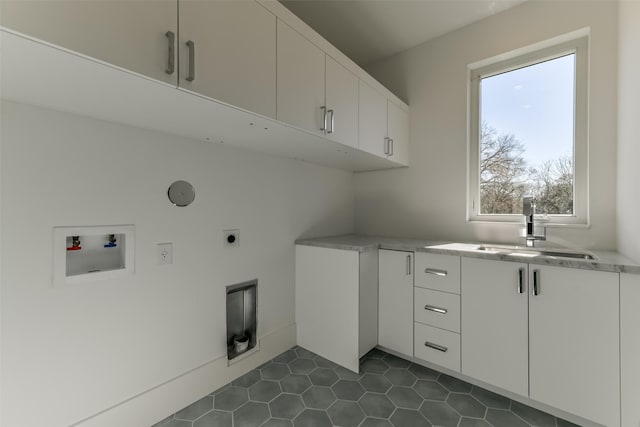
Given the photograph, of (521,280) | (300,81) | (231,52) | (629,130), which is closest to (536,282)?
(521,280)

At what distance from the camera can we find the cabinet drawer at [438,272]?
1708 millimetres

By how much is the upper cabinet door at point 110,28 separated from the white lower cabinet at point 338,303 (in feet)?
4.73

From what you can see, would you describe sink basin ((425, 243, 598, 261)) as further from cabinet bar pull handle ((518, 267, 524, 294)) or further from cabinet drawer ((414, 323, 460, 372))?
cabinet drawer ((414, 323, 460, 372))

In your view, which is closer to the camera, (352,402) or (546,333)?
(546,333)

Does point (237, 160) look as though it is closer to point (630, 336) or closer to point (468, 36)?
point (468, 36)

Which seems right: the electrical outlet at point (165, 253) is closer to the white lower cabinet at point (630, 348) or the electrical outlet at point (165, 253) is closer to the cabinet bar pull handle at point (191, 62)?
the cabinet bar pull handle at point (191, 62)

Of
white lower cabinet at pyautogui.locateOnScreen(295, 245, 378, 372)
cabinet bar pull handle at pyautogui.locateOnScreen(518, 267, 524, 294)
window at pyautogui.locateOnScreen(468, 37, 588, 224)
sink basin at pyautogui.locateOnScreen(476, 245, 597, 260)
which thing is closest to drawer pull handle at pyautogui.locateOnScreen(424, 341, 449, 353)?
white lower cabinet at pyautogui.locateOnScreen(295, 245, 378, 372)

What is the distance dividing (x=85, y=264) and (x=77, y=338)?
0.32 metres

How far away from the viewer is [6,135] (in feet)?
3.40

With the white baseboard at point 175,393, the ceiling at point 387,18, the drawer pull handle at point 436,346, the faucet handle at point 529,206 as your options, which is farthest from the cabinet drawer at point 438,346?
the ceiling at point 387,18

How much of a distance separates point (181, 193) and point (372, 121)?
Result: 4.59 feet

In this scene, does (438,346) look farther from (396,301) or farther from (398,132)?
(398,132)

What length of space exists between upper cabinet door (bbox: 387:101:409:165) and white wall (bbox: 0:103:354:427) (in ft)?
3.37

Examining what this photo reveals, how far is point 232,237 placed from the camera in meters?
1.79
